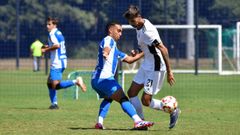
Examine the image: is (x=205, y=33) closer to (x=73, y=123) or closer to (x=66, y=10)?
(x=66, y=10)

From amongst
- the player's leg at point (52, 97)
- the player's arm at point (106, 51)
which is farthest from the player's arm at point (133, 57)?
the player's leg at point (52, 97)

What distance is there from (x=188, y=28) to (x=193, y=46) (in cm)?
82

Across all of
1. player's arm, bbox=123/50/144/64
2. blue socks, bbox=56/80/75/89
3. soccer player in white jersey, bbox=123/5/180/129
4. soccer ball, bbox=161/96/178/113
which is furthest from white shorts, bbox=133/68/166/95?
blue socks, bbox=56/80/75/89

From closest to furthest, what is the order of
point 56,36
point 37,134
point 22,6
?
point 37,134 < point 56,36 < point 22,6

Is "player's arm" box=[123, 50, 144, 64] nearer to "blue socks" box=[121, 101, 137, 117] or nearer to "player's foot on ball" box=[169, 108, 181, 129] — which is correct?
"blue socks" box=[121, 101, 137, 117]

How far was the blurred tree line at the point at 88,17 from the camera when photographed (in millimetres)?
32531

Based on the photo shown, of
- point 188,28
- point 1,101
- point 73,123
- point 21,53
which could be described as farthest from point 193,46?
point 73,123

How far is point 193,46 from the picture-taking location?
3375cm

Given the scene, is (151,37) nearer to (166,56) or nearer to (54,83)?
(166,56)

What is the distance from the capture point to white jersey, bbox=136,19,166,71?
11367 mm

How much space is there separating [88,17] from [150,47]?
25.1m

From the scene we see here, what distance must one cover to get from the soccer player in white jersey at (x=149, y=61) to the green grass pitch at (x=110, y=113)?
0.49 meters

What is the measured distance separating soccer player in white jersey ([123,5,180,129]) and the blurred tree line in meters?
19.0

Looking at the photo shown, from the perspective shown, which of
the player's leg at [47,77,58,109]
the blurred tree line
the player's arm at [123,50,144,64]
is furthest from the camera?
the blurred tree line
